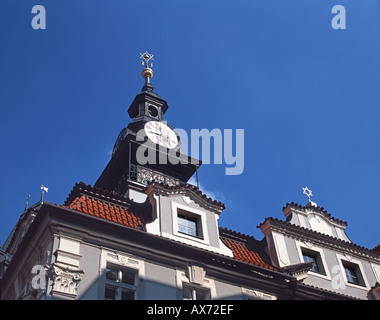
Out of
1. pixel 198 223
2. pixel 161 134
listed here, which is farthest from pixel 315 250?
pixel 161 134

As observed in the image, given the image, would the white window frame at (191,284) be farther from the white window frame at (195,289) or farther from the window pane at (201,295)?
the window pane at (201,295)

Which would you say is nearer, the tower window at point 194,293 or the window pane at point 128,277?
the window pane at point 128,277

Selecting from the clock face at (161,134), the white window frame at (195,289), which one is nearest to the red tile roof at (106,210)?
the white window frame at (195,289)

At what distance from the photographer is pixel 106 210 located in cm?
1834

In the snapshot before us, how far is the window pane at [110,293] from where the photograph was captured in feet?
50.8

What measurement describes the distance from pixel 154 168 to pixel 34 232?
420 inches

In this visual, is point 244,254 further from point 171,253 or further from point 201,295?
point 171,253

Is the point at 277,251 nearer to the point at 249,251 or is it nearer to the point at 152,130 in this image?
the point at 249,251

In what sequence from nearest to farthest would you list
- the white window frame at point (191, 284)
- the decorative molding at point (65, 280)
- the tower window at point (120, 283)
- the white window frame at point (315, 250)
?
1. the decorative molding at point (65, 280)
2. the tower window at point (120, 283)
3. the white window frame at point (191, 284)
4. the white window frame at point (315, 250)

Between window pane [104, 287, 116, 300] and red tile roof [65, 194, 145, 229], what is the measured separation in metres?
2.49

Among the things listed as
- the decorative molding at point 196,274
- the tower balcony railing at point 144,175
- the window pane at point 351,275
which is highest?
the tower balcony railing at point 144,175

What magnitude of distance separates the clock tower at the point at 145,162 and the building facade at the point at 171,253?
0.57 metres

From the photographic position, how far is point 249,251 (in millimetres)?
20656
